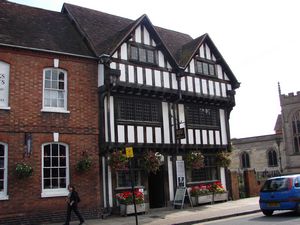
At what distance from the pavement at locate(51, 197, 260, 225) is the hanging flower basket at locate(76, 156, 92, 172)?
2.11m

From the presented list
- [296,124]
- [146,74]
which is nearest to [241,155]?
[296,124]

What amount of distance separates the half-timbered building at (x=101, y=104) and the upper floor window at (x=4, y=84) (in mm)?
→ 39

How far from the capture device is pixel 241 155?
181ft

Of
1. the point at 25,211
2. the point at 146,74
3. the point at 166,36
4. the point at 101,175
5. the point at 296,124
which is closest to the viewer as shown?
the point at 25,211

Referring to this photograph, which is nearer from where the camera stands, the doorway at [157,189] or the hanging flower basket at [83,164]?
the hanging flower basket at [83,164]

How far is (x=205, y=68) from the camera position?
21.6m

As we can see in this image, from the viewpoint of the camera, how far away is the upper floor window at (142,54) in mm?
18453

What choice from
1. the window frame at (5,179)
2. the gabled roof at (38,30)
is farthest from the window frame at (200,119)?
the window frame at (5,179)

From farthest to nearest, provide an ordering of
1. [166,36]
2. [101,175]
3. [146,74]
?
[166,36] → [146,74] → [101,175]

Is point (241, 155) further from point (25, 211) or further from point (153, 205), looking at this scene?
point (25, 211)

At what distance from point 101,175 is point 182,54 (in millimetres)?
8847

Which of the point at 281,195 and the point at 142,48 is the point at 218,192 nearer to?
the point at 281,195

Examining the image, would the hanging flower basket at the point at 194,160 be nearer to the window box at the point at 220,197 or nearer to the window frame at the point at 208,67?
the window box at the point at 220,197

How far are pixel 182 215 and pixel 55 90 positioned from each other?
7.54 metres
